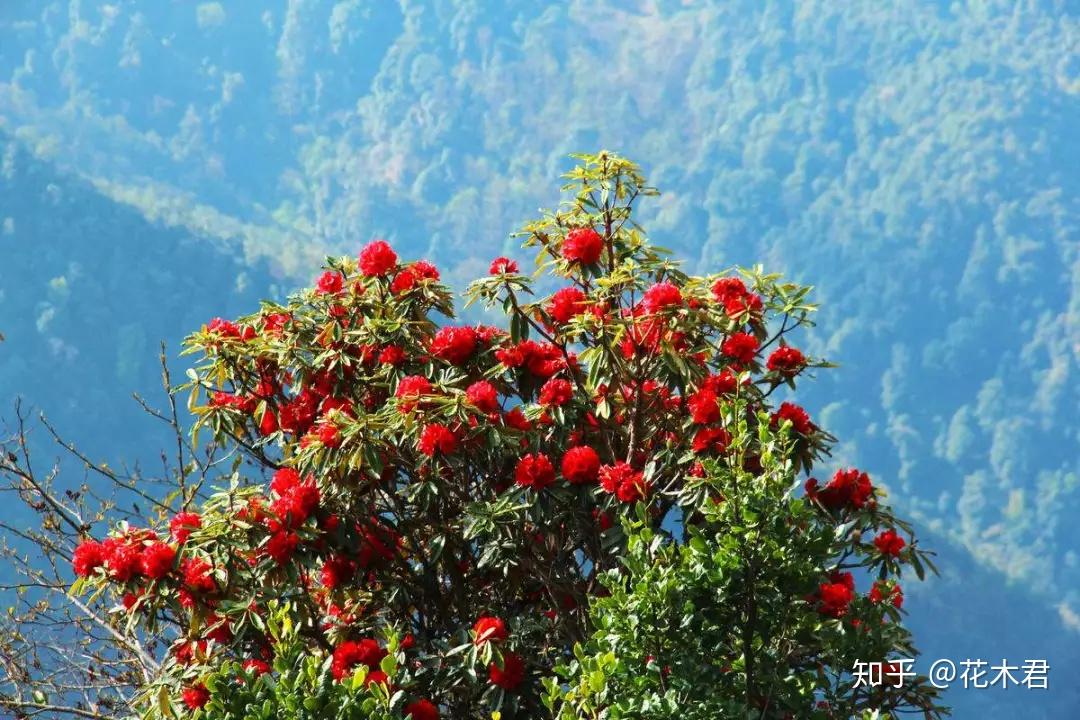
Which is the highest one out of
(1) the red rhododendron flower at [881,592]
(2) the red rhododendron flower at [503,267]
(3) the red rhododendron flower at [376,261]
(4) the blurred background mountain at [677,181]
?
(4) the blurred background mountain at [677,181]

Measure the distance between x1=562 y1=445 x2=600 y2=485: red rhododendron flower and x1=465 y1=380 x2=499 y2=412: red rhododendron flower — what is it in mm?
180

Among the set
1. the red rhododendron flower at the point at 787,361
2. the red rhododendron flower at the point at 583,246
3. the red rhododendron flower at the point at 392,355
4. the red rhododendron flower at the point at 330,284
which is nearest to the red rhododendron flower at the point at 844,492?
the red rhododendron flower at the point at 787,361

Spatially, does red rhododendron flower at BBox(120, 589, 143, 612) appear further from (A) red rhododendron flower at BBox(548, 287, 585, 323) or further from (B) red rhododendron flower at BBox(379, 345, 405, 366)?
(A) red rhododendron flower at BBox(548, 287, 585, 323)

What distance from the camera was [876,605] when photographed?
210cm

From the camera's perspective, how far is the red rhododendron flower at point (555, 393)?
2674mm

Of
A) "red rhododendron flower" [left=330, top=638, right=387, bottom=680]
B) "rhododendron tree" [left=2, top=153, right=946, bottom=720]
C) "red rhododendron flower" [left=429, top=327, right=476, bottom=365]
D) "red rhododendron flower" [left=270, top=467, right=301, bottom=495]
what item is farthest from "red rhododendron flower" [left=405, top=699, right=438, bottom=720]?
"red rhododendron flower" [left=429, top=327, right=476, bottom=365]

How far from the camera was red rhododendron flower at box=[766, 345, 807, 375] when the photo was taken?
2.81 meters

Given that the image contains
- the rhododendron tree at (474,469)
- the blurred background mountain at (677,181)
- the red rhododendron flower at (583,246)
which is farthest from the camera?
the blurred background mountain at (677,181)

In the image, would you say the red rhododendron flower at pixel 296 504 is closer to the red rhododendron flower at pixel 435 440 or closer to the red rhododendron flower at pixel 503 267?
the red rhododendron flower at pixel 435 440

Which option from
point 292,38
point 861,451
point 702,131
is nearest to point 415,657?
point 861,451

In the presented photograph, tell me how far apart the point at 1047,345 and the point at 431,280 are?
33.1 meters

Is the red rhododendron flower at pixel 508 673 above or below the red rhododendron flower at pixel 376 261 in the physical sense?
below

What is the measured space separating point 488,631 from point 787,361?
846mm

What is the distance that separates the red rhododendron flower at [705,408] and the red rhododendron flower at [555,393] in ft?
0.82
